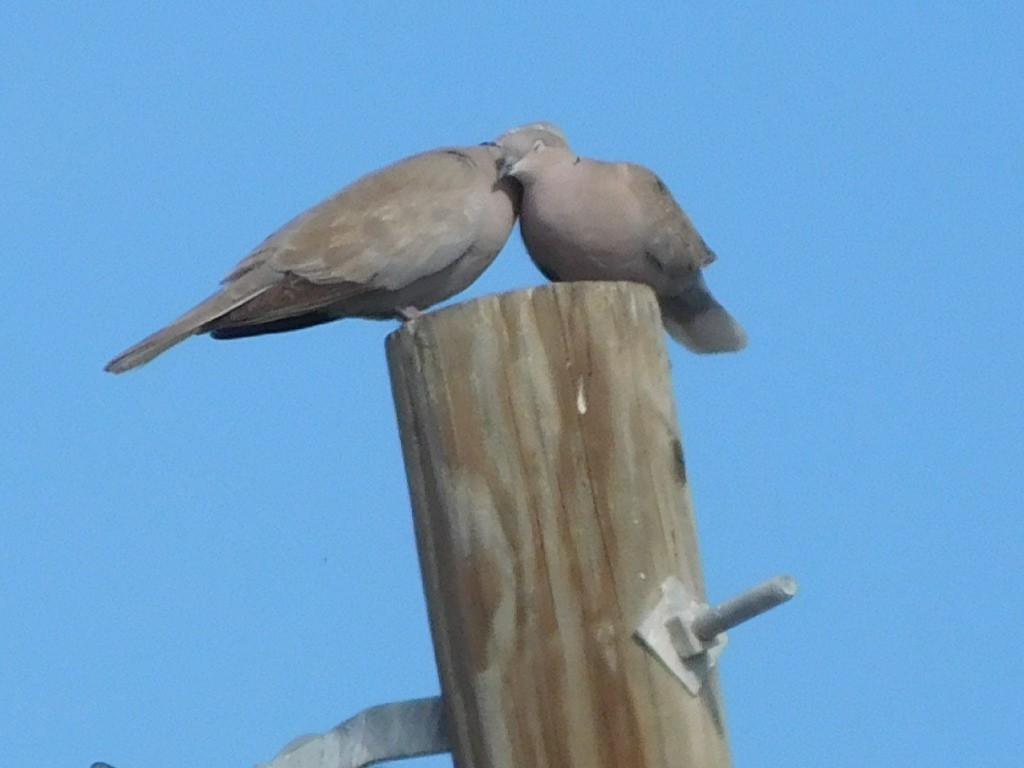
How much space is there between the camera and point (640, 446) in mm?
2477

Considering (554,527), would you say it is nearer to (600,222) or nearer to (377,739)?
(377,739)

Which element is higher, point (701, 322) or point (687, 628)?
point (701, 322)

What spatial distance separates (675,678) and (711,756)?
14cm

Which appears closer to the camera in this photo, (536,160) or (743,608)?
(743,608)

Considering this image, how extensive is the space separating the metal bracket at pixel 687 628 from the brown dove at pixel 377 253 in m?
1.79

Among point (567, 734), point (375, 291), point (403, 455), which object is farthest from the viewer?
point (375, 291)

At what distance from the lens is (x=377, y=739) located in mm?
2643

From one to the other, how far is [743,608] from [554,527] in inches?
12.0

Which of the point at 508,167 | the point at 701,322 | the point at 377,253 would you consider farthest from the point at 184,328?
the point at 701,322

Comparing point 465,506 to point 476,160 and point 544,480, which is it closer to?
point 544,480

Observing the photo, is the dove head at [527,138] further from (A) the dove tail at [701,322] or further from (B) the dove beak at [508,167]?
(A) the dove tail at [701,322]

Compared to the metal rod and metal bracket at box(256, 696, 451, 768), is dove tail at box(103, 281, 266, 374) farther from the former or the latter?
the metal rod

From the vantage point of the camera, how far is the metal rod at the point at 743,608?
90.7 inches

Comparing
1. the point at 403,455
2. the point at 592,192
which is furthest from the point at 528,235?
the point at 403,455
